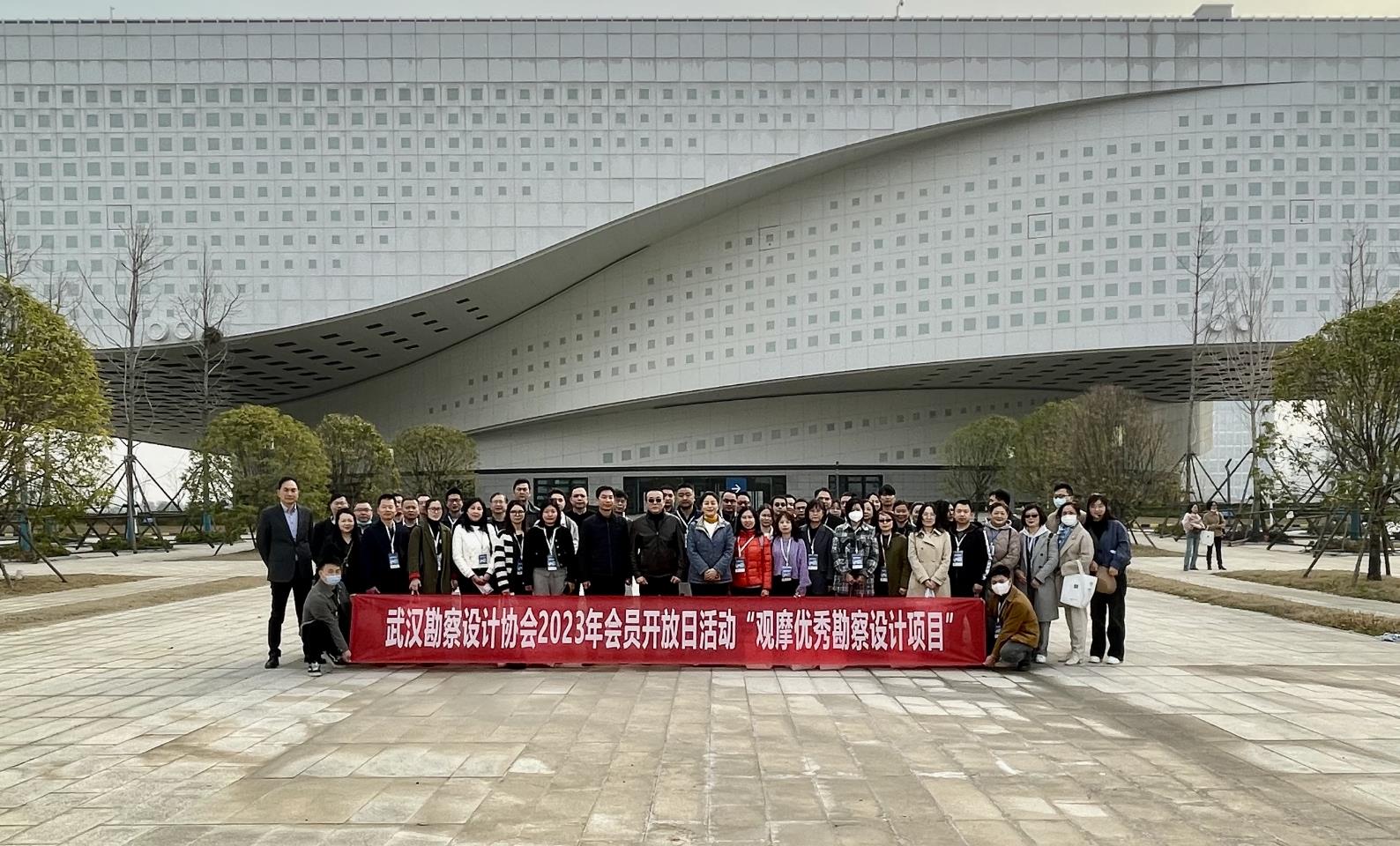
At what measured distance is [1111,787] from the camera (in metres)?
5.17

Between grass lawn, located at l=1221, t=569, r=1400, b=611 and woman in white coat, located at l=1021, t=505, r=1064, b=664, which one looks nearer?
woman in white coat, located at l=1021, t=505, r=1064, b=664

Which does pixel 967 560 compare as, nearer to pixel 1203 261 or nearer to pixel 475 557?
pixel 475 557

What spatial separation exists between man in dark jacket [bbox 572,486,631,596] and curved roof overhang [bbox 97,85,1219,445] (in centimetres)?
3383

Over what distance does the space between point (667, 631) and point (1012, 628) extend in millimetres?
3189

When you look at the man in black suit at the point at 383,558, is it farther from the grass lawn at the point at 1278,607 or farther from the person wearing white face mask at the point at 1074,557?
the grass lawn at the point at 1278,607

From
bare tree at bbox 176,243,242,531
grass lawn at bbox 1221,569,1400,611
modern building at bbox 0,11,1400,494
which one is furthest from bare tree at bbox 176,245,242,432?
grass lawn at bbox 1221,569,1400,611

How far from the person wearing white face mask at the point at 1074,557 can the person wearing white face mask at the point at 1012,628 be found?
22.2 inches

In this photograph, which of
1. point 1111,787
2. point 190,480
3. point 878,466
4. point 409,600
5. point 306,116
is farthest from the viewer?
point 878,466

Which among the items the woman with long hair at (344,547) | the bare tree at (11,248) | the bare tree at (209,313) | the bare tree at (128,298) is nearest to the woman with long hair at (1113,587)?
the woman with long hair at (344,547)

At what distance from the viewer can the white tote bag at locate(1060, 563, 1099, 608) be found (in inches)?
353

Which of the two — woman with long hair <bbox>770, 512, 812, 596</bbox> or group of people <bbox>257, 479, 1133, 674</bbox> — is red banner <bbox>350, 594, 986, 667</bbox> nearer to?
group of people <bbox>257, 479, 1133, 674</bbox>

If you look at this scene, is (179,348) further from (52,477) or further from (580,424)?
(52,477)

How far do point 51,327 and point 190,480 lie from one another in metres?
12.9

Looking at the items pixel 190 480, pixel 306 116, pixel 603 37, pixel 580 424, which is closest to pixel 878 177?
pixel 603 37
